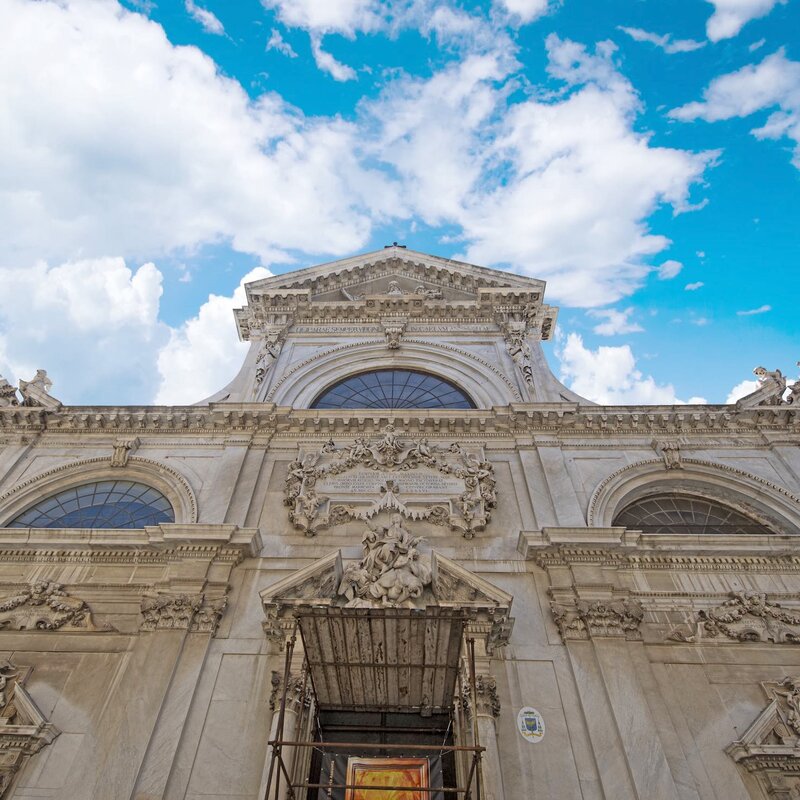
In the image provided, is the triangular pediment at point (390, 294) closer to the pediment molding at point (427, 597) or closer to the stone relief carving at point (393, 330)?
the stone relief carving at point (393, 330)

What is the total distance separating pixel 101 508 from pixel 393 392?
Result: 8025 mm

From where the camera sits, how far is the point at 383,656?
9.83 metres

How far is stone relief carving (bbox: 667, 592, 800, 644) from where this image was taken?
10555mm

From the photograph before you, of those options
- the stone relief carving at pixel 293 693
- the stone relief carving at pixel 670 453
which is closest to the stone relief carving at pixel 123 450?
the stone relief carving at pixel 293 693

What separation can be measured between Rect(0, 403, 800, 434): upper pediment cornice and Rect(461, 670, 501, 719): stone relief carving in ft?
21.1

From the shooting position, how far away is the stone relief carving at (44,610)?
10922 millimetres

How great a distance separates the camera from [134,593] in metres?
11.4

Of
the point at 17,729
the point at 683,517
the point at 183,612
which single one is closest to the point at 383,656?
the point at 183,612

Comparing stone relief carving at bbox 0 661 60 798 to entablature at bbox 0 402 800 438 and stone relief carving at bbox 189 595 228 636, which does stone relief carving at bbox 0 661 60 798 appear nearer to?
stone relief carving at bbox 189 595 228 636

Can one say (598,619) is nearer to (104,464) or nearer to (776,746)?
(776,746)

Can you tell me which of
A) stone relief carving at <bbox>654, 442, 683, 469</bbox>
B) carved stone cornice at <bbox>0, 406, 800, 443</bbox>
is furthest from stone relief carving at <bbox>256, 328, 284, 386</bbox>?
stone relief carving at <bbox>654, 442, 683, 469</bbox>

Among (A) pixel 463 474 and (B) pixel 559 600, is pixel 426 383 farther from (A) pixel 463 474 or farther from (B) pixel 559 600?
(B) pixel 559 600

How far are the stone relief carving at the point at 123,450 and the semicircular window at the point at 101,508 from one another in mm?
503

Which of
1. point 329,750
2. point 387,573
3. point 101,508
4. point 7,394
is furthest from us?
point 7,394
